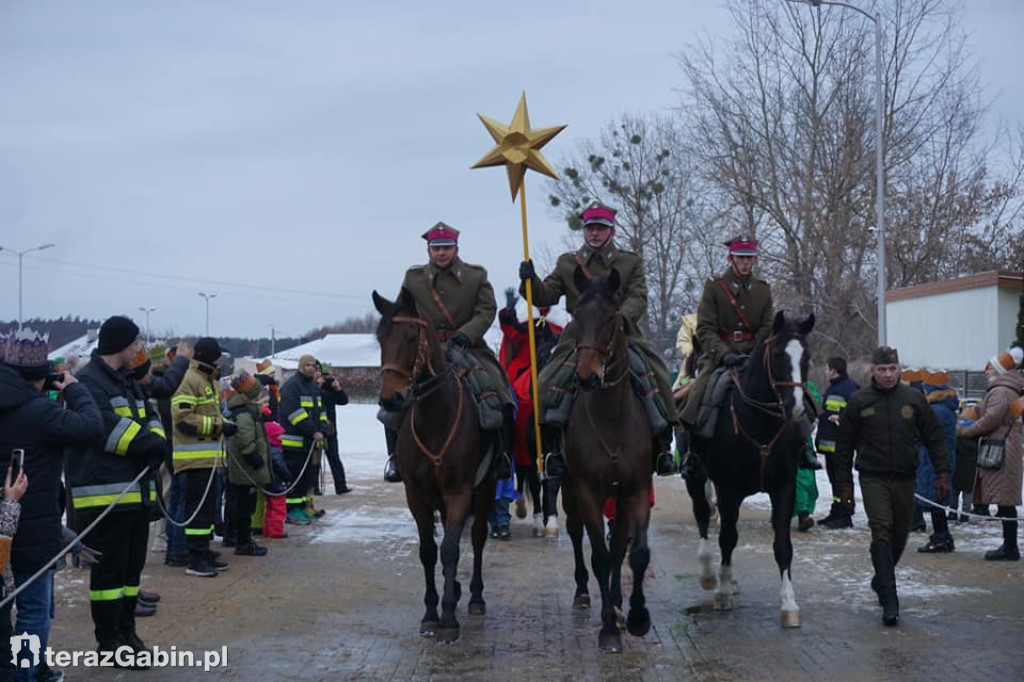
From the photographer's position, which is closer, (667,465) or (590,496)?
(590,496)

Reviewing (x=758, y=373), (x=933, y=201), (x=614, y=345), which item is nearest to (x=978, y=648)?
(x=758, y=373)

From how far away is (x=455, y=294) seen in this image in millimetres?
9961

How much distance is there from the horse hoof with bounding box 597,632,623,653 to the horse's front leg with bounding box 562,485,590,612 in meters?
1.04

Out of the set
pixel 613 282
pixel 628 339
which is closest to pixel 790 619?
pixel 628 339

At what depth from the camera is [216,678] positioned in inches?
298

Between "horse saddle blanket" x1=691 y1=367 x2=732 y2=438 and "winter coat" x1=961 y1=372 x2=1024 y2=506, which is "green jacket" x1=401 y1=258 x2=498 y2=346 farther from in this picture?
"winter coat" x1=961 y1=372 x2=1024 y2=506

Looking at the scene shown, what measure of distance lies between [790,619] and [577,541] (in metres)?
1.87

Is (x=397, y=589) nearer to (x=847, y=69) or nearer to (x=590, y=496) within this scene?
(x=590, y=496)

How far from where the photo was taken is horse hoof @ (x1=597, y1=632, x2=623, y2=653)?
329 inches

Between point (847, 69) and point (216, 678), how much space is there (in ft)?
107

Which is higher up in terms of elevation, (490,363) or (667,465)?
(490,363)

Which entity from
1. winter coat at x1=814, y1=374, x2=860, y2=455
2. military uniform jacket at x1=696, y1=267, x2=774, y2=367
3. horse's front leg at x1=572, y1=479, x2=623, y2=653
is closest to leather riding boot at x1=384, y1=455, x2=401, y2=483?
horse's front leg at x1=572, y1=479, x2=623, y2=653

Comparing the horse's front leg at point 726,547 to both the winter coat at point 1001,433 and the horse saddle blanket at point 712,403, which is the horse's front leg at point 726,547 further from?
the winter coat at point 1001,433

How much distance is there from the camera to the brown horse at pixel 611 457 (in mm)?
8461
